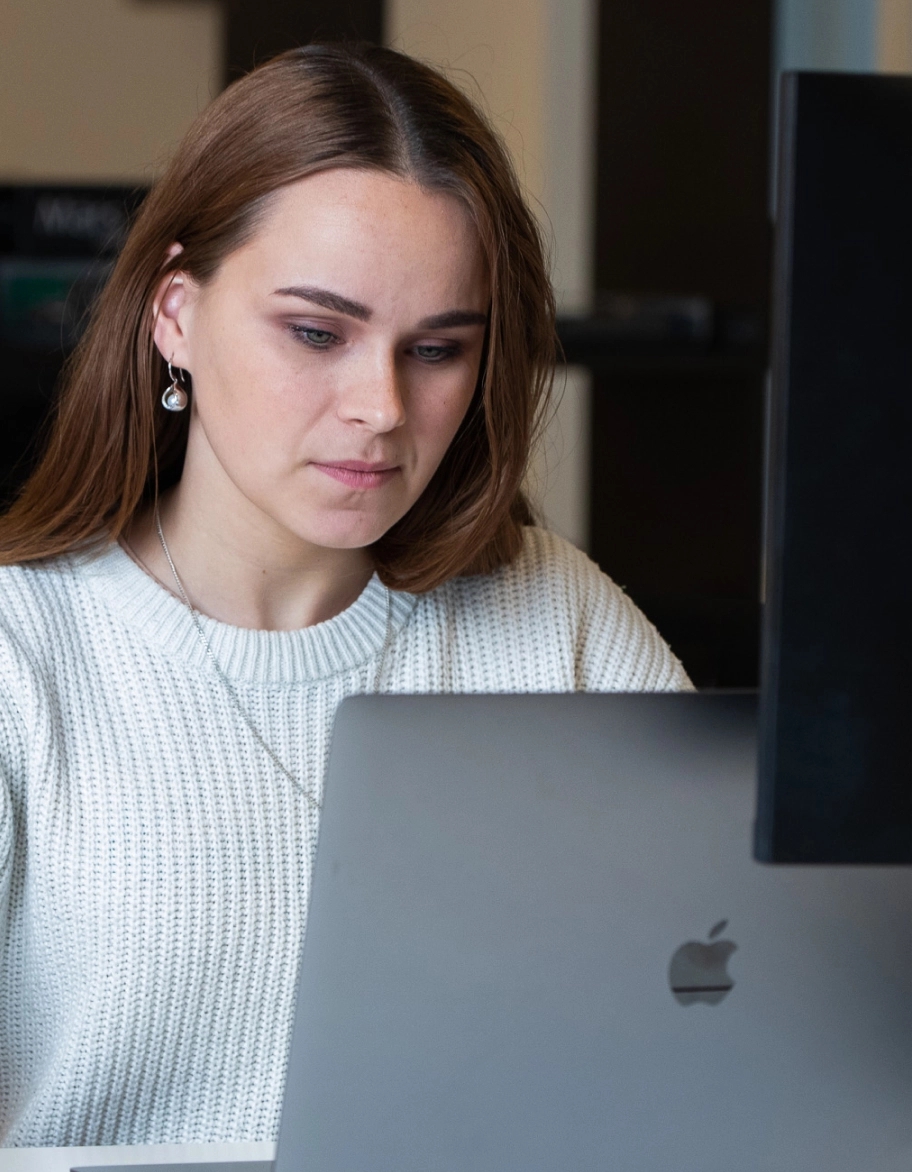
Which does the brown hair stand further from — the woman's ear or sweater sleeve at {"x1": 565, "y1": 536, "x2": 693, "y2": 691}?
sweater sleeve at {"x1": 565, "y1": 536, "x2": 693, "y2": 691}

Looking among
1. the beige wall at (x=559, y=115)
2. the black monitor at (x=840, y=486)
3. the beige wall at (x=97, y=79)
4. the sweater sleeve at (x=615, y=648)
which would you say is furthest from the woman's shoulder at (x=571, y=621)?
the beige wall at (x=97, y=79)

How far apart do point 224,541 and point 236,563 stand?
0.02m

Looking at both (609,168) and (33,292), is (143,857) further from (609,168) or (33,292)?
(609,168)

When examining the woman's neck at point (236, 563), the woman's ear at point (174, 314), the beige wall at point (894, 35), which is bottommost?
the woman's neck at point (236, 563)

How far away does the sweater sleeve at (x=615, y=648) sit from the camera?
1.48 m

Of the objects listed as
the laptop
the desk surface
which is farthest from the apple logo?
the desk surface

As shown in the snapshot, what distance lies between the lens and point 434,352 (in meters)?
1.20

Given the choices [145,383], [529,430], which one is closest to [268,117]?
[145,383]

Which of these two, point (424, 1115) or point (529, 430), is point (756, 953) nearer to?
point (424, 1115)

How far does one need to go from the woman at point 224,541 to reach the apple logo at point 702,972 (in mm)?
501

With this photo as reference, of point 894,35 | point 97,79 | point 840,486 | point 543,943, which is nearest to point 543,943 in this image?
point 543,943

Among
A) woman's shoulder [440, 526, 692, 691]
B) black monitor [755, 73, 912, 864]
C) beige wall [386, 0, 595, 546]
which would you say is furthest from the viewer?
beige wall [386, 0, 595, 546]

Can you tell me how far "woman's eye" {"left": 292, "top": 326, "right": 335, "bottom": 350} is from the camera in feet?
3.76

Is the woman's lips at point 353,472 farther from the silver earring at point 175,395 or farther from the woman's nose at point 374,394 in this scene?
the silver earring at point 175,395
